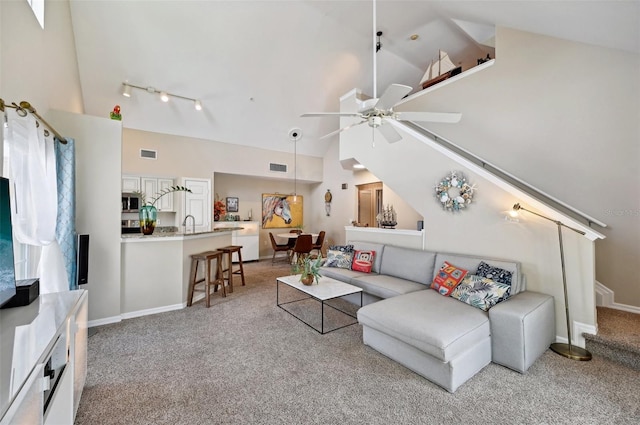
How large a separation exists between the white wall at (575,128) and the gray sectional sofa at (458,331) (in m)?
1.35

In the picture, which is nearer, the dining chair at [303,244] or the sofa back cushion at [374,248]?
the sofa back cushion at [374,248]

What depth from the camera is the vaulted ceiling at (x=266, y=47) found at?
337cm

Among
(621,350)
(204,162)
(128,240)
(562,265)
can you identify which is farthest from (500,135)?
(204,162)

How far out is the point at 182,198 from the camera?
5926mm

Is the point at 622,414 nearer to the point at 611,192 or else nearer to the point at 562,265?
the point at 562,265

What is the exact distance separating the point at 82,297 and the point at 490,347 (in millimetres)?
3246

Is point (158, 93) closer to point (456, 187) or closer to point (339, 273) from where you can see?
point (339, 273)

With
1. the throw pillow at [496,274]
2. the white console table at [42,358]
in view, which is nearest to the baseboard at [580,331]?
the throw pillow at [496,274]

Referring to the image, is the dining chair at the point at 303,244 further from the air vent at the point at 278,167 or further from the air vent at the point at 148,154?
the air vent at the point at 148,154

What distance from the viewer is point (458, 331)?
6.91 feet

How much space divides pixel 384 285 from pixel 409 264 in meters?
0.57

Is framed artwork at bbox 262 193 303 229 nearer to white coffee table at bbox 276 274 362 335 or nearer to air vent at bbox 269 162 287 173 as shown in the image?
air vent at bbox 269 162 287 173

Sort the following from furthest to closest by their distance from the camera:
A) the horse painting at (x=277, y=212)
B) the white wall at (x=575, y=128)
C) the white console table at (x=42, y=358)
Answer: the horse painting at (x=277, y=212), the white wall at (x=575, y=128), the white console table at (x=42, y=358)

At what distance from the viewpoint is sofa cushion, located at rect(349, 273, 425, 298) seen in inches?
125
